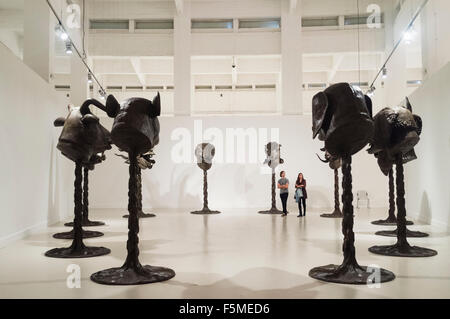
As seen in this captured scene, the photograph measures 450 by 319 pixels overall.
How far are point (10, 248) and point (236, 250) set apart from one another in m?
3.95

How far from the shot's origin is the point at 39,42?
458 inches

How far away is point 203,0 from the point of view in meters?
17.0

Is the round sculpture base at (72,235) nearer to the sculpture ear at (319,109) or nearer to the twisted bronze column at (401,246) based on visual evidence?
the twisted bronze column at (401,246)

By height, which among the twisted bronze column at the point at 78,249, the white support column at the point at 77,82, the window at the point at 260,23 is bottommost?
the twisted bronze column at the point at 78,249

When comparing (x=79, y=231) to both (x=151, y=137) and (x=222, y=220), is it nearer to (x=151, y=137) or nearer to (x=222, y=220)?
(x=151, y=137)

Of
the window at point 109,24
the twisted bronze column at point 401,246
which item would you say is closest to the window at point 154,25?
the window at point 109,24

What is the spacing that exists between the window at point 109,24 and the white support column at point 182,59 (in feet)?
7.30

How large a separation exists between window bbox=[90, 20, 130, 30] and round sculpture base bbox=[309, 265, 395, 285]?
14.9 meters

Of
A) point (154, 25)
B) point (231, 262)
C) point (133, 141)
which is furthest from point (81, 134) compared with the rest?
point (154, 25)

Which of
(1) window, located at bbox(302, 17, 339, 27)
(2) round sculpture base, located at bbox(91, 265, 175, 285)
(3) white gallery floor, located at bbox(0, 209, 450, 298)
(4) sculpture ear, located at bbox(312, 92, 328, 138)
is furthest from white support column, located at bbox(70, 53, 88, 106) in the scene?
(4) sculpture ear, located at bbox(312, 92, 328, 138)

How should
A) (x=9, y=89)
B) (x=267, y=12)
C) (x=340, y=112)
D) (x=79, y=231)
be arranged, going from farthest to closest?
1. (x=267, y=12)
2. (x=9, y=89)
3. (x=79, y=231)
4. (x=340, y=112)

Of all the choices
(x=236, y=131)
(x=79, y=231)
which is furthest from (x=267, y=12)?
(x=79, y=231)

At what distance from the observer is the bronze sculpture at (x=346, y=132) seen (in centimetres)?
486

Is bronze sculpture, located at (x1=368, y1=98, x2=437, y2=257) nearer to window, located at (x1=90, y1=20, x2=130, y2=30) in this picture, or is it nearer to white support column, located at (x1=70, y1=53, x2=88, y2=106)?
white support column, located at (x1=70, y1=53, x2=88, y2=106)
